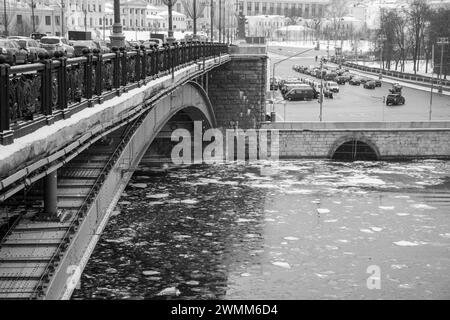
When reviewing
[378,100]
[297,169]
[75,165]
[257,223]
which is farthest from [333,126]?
[75,165]

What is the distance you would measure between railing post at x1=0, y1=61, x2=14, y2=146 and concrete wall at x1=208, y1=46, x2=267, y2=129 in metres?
37.2

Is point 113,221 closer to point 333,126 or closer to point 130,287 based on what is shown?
point 130,287

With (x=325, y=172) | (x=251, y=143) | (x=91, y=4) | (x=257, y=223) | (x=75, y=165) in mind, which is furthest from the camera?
(x=91, y=4)

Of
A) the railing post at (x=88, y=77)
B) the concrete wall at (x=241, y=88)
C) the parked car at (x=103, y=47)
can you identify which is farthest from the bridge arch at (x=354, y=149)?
the railing post at (x=88, y=77)

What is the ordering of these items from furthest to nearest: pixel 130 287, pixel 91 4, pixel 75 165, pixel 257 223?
pixel 91 4 < pixel 257 223 < pixel 130 287 < pixel 75 165

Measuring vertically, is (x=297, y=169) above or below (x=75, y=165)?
below

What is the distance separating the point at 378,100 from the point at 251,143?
81.6 ft

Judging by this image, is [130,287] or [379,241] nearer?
[130,287]

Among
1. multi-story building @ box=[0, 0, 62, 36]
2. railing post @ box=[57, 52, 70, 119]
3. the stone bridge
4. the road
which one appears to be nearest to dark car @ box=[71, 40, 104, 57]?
the stone bridge

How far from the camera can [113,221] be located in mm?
28250

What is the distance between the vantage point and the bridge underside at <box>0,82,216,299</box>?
11164 mm

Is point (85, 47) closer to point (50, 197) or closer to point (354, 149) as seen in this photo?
point (50, 197)

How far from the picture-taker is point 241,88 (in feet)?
153

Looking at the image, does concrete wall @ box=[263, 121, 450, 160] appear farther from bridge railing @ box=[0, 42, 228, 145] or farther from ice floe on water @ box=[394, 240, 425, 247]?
bridge railing @ box=[0, 42, 228, 145]
